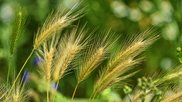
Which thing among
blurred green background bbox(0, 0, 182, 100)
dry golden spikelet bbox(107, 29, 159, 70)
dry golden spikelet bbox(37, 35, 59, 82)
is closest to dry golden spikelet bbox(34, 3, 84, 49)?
dry golden spikelet bbox(37, 35, 59, 82)

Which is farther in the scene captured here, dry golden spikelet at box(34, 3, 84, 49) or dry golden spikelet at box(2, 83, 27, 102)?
dry golden spikelet at box(34, 3, 84, 49)

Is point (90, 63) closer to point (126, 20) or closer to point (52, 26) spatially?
point (52, 26)

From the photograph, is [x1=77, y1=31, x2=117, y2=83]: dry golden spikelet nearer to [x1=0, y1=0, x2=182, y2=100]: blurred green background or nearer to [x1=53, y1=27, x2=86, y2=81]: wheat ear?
[x1=53, y1=27, x2=86, y2=81]: wheat ear

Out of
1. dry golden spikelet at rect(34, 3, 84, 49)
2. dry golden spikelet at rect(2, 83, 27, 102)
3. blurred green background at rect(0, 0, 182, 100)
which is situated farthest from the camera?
blurred green background at rect(0, 0, 182, 100)

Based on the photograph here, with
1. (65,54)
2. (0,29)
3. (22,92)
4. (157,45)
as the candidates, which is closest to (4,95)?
(22,92)

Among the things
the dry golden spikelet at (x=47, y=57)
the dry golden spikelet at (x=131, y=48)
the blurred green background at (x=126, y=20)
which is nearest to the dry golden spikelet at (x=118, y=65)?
the dry golden spikelet at (x=131, y=48)

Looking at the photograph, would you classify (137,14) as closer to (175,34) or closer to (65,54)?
(175,34)

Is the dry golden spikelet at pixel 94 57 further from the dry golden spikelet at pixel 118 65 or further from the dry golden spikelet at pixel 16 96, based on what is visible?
the dry golden spikelet at pixel 16 96

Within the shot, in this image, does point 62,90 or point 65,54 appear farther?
point 62,90
